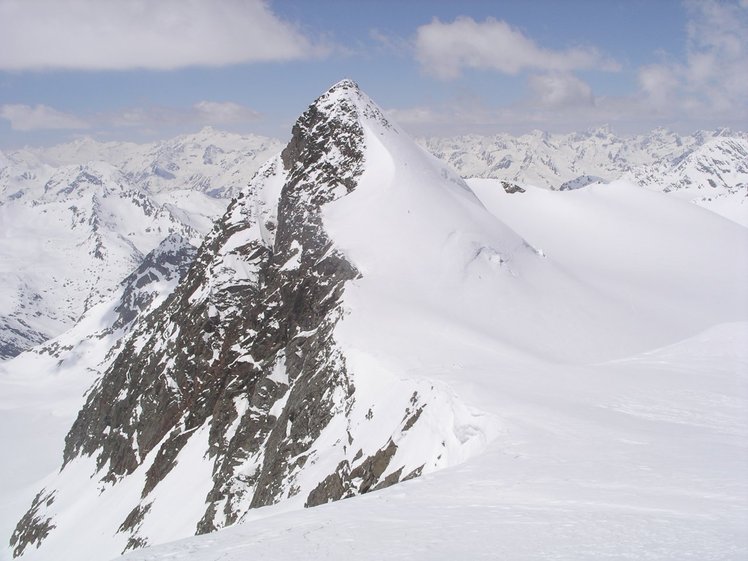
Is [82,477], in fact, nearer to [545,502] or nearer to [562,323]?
[562,323]

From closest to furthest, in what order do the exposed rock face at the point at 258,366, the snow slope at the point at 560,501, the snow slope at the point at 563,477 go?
the snow slope at the point at 560,501, the snow slope at the point at 563,477, the exposed rock face at the point at 258,366

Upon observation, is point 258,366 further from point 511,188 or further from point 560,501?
point 511,188

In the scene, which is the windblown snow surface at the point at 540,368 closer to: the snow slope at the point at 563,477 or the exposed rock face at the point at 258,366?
the snow slope at the point at 563,477

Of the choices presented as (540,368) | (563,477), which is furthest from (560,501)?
(540,368)

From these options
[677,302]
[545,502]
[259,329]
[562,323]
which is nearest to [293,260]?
[259,329]

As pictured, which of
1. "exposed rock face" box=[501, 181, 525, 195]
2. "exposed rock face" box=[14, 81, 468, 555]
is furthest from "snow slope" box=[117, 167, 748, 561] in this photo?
"exposed rock face" box=[501, 181, 525, 195]

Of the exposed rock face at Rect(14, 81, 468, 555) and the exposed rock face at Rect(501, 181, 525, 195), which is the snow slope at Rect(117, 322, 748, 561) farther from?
the exposed rock face at Rect(501, 181, 525, 195)

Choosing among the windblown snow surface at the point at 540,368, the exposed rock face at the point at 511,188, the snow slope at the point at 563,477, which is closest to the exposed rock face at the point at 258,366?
the windblown snow surface at the point at 540,368
